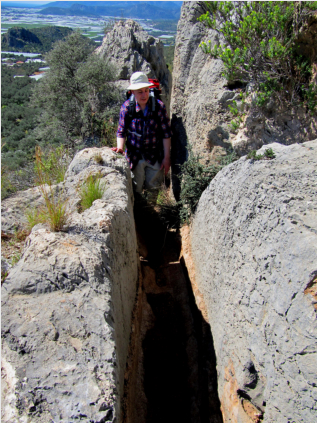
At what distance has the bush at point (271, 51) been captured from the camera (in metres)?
3.68

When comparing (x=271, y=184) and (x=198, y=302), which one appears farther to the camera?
(x=198, y=302)

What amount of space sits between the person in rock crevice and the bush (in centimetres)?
111

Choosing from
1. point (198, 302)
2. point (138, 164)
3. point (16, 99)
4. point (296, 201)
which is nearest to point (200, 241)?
point (198, 302)

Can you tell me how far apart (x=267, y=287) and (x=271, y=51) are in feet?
9.38

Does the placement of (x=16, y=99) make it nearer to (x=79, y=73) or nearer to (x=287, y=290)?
(x=79, y=73)

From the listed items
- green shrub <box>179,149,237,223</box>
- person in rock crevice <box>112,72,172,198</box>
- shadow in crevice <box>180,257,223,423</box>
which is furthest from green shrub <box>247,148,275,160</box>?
shadow in crevice <box>180,257,223,423</box>

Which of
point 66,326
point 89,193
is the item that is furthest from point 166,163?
point 66,326

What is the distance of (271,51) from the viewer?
3662 millimetres

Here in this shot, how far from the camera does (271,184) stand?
2695 mm

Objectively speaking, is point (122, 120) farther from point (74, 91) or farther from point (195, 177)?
point (74, 91)

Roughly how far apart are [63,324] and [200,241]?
8.92ft

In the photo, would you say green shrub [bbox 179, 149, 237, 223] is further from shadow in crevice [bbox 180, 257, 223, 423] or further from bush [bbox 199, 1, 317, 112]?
shadow in crevice [bbox 180, 257, 223, 423]

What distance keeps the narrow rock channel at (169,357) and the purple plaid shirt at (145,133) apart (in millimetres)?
1869

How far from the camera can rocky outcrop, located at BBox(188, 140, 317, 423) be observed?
2.00 m
